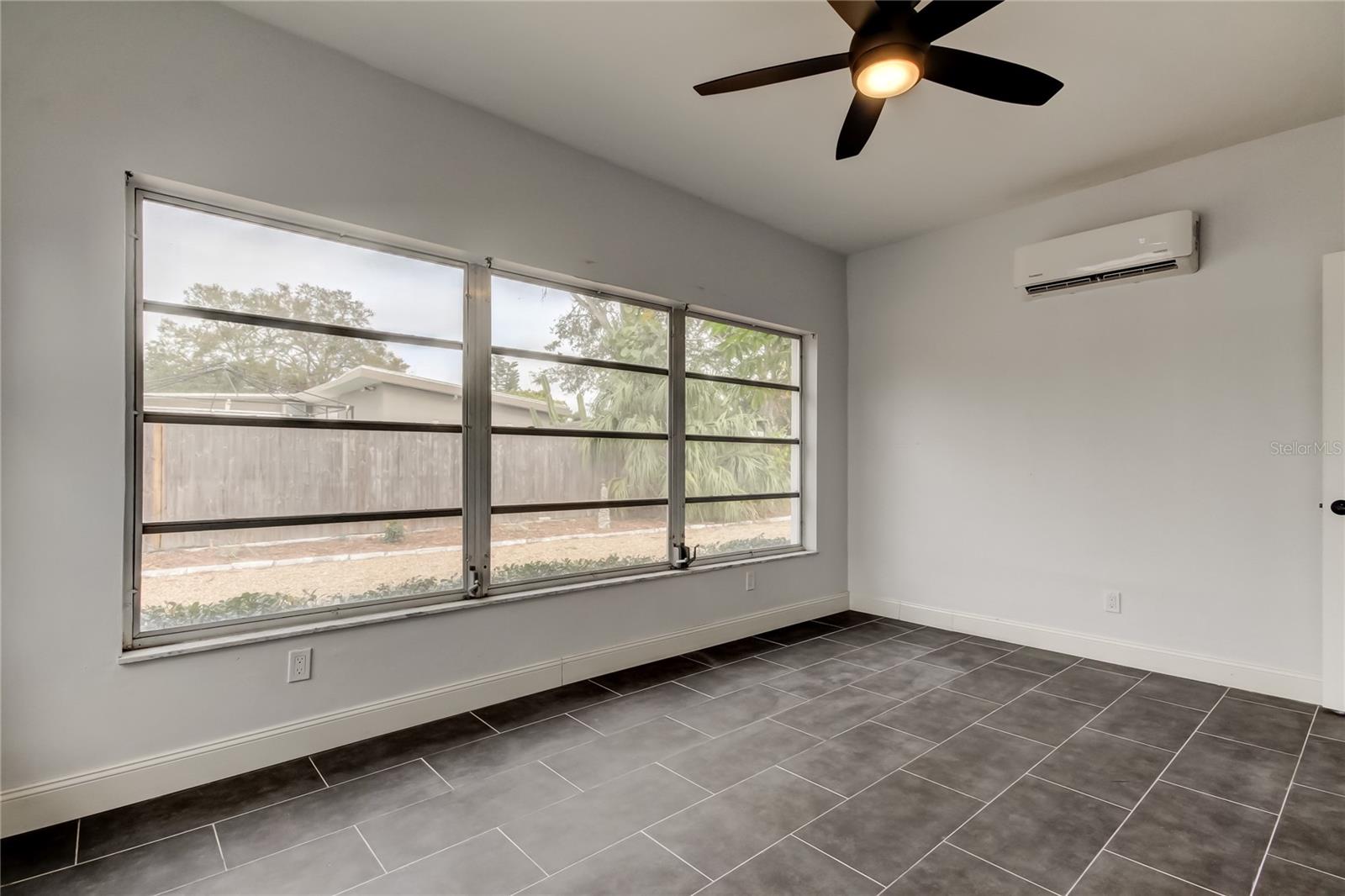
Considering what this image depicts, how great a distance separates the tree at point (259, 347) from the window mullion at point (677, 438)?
5.92 ft

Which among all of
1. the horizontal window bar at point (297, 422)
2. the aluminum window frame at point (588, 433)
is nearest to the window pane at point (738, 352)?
the aluminum window frame at point (588, 433)

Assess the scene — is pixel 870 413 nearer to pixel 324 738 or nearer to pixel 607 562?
pixel 607 562

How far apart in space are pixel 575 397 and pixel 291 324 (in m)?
1.47

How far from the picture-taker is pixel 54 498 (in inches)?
85.7

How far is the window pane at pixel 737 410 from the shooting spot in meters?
4.39

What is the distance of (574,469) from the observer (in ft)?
12.1

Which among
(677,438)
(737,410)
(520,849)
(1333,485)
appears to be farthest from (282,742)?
(1333,485)

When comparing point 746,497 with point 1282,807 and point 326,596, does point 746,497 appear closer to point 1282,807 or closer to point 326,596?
point 326,596

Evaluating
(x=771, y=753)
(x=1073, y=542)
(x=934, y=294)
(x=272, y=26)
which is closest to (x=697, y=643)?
(x=771, y=753)

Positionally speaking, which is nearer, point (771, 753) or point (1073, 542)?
point (771, 753)

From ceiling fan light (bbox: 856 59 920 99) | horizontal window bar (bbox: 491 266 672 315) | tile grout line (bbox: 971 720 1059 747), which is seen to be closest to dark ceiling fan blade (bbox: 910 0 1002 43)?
ceiling fan light (bbox: 856 59 920 99)

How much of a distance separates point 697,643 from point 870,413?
7.96 ft

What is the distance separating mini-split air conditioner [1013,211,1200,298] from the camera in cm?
354

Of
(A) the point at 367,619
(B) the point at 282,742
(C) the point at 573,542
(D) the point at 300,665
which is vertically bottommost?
(B) the point at 282,742
